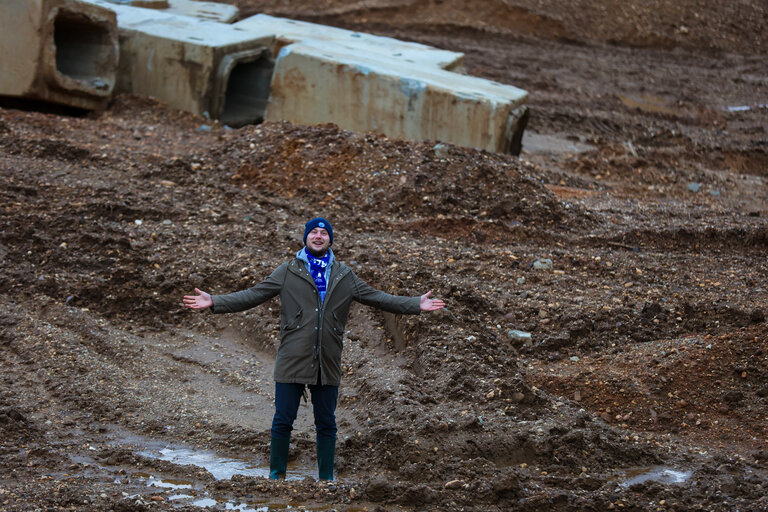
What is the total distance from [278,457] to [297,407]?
30 centimetres

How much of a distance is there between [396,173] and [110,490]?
543 centimetres

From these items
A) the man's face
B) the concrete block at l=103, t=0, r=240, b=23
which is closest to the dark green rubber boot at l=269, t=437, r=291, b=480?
the man's face

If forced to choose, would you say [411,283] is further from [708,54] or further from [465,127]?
[708,54]

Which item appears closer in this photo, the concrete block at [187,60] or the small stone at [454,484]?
the small stone at [454,484]

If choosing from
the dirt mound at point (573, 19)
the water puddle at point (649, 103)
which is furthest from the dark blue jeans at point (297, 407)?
the dirt mound at point (573, 19)

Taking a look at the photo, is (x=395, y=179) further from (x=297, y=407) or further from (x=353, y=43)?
(x=297, y=407)

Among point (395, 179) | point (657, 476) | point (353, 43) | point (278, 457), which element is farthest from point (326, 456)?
point (353, 43)

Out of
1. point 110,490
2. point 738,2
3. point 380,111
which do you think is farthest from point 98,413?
point 738,2

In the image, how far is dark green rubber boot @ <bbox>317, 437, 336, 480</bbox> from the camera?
526 cm

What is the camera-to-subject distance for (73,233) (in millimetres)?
8195

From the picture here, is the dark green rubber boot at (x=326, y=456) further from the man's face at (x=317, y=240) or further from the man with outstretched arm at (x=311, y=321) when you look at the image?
the man's face at (x=317, y=240)

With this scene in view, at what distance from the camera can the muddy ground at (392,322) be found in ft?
17.1

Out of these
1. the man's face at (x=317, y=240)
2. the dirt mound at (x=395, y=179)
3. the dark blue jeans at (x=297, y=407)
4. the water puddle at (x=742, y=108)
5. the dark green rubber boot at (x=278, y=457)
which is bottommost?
the dark green rubber boot at (x=278, y=457)

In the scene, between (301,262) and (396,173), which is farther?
(396,173)
